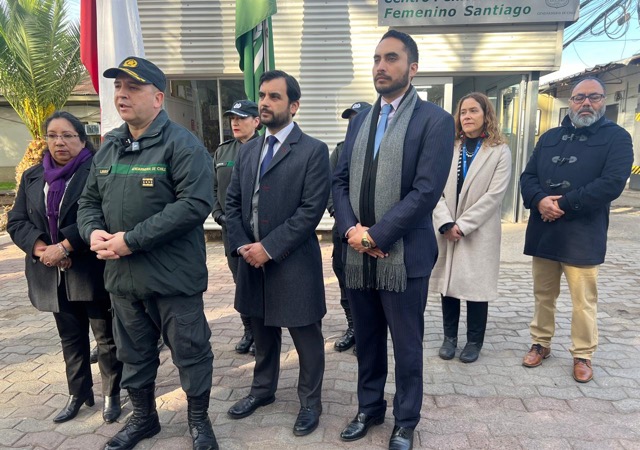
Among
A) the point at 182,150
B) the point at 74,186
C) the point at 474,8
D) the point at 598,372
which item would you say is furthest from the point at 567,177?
the point at 474,8

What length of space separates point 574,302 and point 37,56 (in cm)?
924

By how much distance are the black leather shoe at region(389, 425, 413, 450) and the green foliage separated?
883 centimetres

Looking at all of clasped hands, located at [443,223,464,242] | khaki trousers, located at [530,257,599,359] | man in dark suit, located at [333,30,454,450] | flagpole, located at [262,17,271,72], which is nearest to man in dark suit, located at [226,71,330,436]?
man in dark suit, located at [333,30,454,450]

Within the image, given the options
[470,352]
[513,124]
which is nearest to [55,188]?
[470,352]

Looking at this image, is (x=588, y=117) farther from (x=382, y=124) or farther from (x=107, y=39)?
(x=107, y=39)

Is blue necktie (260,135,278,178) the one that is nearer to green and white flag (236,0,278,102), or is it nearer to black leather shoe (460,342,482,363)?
black leather shoe (460,342,482,363)

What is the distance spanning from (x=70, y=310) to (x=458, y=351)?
3041mm

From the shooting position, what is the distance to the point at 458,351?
3.79 metres

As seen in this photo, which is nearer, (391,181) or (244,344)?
(391,181)

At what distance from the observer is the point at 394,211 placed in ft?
7.61

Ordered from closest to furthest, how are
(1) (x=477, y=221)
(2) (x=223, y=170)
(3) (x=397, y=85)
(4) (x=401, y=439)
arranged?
(3) (x=397, y=85) → (4) (x=401, y=439) → (1) (x=477, y=221) → (2) (x=223, y=170)

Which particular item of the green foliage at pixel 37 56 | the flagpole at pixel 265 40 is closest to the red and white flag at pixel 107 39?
the flagpole at pixel 265 40

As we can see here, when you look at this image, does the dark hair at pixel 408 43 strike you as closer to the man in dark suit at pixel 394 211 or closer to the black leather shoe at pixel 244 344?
the man in dark suit at pixel 394 211

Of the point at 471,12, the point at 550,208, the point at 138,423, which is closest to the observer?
the point at 138,423
